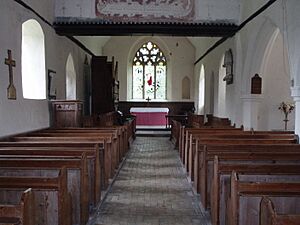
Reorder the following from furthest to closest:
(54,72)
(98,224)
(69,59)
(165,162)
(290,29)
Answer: (69,59) < (54,72) < (165,162) < (290,29) < (98,224)

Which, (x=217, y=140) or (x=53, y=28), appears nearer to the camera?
(x=217, y=140)

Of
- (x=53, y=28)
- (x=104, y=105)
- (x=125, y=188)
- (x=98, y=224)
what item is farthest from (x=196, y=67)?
(x=98, y=224)

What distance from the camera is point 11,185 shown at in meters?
2.81

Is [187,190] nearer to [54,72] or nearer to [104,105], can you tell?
[54,72]

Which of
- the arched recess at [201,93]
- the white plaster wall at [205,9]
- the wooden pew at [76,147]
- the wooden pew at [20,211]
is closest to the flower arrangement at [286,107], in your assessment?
the white plaster wall at [205,9]

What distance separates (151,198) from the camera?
5293 millimetres

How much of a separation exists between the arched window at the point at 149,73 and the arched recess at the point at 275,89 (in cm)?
990

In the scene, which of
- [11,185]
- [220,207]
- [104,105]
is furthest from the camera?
[104,105]

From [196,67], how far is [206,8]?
28.8 ft

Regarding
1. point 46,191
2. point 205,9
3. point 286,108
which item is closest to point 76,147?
point 46,191

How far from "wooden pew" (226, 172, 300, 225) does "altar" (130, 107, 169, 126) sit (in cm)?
1459

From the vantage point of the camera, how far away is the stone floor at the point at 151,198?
4.34 meters

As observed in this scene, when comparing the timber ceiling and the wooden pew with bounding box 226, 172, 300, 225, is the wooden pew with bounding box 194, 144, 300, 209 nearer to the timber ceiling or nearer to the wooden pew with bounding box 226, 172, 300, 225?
the wooden pew with bounding box 226, 172, 300, 225

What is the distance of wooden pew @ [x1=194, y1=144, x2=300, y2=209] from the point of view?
4.13 metres
